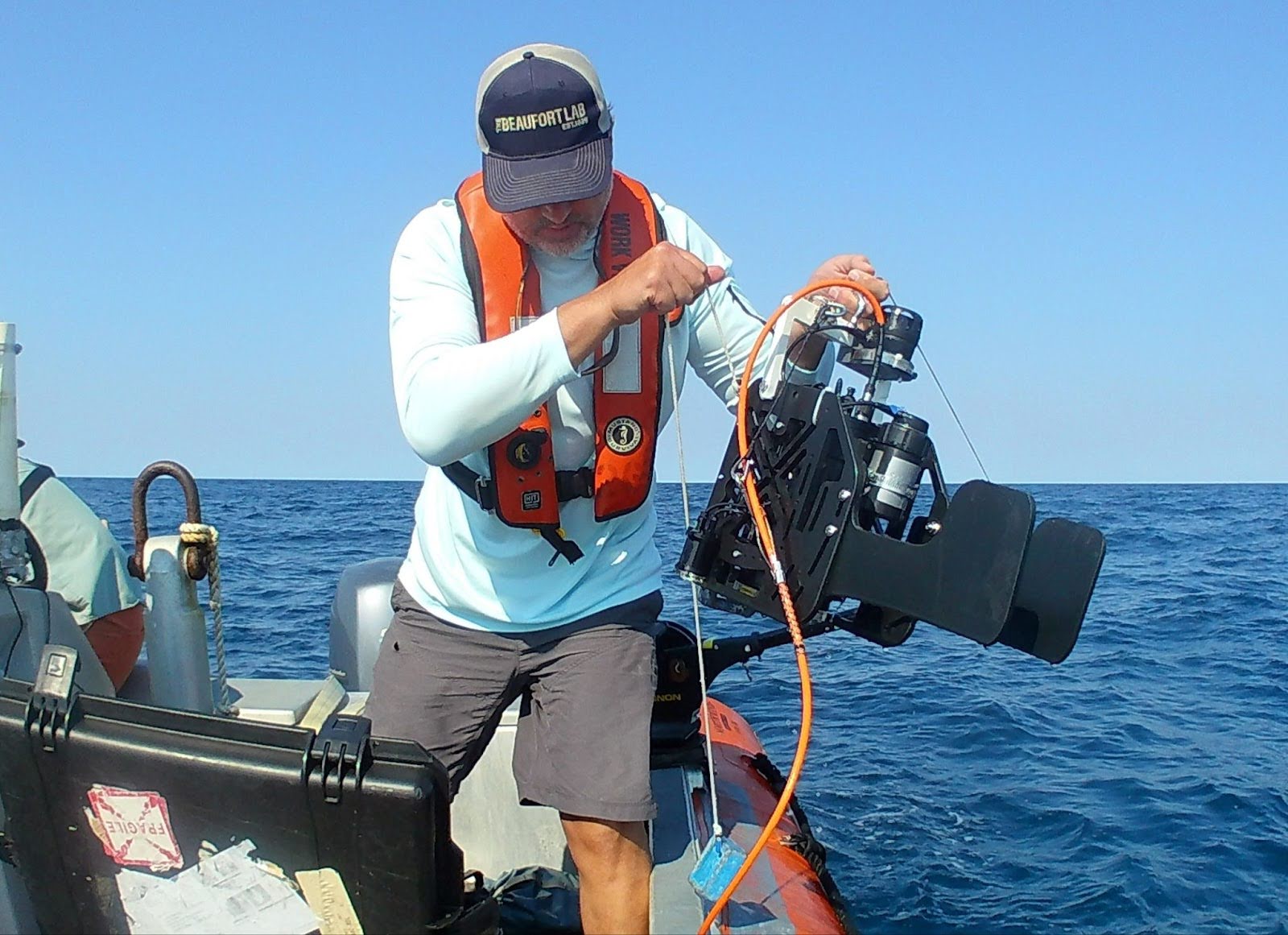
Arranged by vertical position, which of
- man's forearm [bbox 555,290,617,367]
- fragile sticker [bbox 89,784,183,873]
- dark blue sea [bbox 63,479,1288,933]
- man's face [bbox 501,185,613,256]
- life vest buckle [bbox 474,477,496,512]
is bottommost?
dark blue sea [bbox 63,479,1288,933]

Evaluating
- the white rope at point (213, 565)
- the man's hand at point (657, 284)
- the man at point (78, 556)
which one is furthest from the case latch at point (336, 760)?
the man at point (78, 556)

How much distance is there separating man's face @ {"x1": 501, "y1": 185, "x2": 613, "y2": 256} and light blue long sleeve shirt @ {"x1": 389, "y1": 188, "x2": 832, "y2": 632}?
67 millimetres

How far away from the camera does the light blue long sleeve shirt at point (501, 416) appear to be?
7.16 ft

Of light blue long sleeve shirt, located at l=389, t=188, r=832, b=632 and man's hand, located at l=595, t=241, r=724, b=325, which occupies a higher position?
man's hand, located at l=595, t=241, r=724, b=325

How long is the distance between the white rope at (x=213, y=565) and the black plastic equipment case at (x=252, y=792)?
1.31 metres

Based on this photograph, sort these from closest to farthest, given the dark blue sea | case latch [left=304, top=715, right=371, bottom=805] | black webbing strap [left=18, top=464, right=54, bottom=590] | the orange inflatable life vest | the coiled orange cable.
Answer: case latch [left=304, top=715, right=371, bottom=805] < the coiled orange cable < the orange inflatable life vest < black webbing strap [left=18, top=464, right=54, bottom=590] < the dark blue sea

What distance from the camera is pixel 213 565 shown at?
3596 millimetres

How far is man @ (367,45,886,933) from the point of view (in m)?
2.37

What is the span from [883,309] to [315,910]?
5.45 ft

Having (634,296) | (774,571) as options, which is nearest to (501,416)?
(634,296)

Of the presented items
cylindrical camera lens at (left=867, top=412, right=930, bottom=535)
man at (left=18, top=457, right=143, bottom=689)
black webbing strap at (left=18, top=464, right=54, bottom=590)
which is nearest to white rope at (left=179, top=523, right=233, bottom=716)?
man at (left=18, top=457, right=143, bottom=689)

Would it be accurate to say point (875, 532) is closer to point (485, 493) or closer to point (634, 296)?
point (634, 296)

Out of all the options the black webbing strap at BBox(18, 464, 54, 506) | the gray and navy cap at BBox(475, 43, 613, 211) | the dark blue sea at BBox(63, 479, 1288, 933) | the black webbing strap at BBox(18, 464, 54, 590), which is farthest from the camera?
the dark blue sea at BBox(63, 479, 1288, 933)

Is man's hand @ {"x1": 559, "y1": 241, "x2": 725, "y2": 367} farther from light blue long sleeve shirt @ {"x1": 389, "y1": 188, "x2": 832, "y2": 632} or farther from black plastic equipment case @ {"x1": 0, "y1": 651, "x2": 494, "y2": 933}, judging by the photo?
black plastic equipment case @ {"x1": 0, "y1": 651, "x2": 494, "y2": 933}
